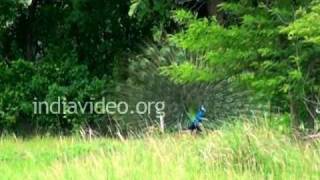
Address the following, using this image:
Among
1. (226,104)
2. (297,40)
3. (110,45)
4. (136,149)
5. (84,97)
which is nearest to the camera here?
(136,149)

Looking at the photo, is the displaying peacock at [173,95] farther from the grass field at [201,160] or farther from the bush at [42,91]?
the grass field at [201,160]

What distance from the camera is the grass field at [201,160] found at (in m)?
7.10

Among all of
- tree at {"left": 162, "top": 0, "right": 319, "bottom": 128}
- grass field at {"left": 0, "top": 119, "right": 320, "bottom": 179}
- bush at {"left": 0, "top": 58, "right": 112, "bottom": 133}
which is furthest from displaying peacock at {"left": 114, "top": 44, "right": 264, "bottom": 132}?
grass field at {"left": 0, "top": 119, "right": 320, "bottom": 179}

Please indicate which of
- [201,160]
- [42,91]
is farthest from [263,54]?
[42,91]

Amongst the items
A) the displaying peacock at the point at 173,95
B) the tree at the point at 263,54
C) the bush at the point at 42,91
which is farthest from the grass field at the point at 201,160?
the bush at the point at 42,91

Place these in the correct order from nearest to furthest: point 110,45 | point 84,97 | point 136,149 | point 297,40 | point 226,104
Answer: point 136,149, point 297,40, point 226,104, point 84,97, point 110,45

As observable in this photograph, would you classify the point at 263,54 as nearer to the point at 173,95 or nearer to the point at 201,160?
the point at 201,160

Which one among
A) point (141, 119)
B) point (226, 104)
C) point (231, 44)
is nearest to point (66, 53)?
point (141, 119)

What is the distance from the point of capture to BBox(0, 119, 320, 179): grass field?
23.3 ft

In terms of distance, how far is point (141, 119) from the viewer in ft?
48.8

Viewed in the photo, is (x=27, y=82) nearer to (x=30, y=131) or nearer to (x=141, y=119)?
(x=30, y=131)

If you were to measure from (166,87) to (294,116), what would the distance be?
5507mm

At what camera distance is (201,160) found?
7562 millimetres

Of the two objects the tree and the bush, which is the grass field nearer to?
the tree
